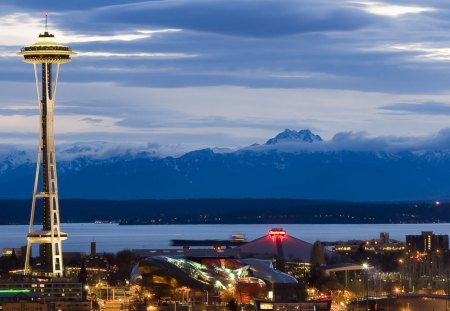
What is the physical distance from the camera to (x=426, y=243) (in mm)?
144875

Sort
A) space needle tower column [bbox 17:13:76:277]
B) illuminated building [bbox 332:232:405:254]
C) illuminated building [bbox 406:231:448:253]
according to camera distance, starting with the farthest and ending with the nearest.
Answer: illuminated building [bbox 332:232:405:254] → illuminated building [bbox 406:231:448:253] → space needle tower column [bbox 17:13:76:277]

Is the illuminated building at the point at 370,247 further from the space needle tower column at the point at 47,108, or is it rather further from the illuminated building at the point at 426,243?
the space needle tower column at the point at 47,108

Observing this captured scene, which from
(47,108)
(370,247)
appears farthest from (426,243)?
(47,108)

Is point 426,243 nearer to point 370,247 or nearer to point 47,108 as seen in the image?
point 370,247

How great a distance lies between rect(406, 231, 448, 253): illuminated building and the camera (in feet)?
468

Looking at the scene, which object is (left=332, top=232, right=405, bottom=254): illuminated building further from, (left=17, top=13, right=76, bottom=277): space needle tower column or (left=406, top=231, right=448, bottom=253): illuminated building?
(left=17, top=13, right=76, bottom=277): space needle tower column

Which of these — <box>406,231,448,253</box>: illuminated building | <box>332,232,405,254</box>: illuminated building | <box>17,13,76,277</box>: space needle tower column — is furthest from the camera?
<box>332,232,405,254</box>: illuminated building

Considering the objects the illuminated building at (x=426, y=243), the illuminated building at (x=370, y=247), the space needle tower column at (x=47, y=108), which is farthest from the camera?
the illuminated building at (x=370, y=247)

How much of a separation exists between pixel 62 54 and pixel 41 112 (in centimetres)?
378

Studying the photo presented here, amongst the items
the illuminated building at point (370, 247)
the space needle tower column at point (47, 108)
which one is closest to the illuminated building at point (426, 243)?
the illuminated building at point (370, 247)

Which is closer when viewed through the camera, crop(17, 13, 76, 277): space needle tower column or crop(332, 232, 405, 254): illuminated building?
crop(17, 13, 76, 277): space needle tower column

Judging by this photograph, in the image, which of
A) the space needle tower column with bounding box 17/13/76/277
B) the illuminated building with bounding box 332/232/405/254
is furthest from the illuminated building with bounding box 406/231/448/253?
the space needle tower column with bounding box 17/13/76/277

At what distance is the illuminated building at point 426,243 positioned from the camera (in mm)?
142625

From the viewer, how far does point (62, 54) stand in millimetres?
103625
